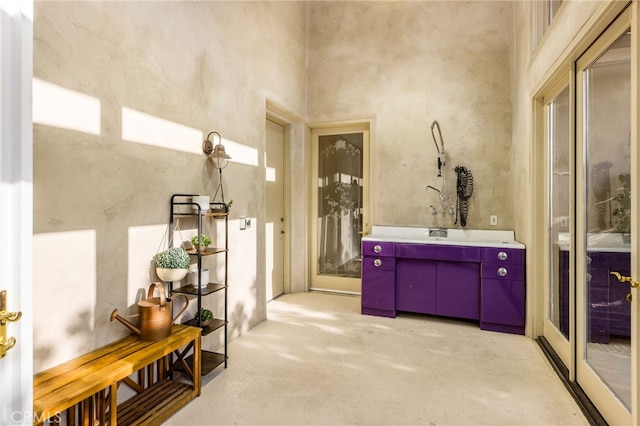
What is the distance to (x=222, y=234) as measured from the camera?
116 inches

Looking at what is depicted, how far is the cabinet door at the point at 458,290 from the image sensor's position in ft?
A: 11.4

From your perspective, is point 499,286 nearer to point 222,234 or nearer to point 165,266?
point 222,234

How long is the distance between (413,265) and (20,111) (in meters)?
3.39

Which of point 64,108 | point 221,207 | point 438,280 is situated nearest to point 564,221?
point 438,280

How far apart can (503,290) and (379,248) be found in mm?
1242

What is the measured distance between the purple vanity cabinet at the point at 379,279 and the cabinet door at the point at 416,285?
76mm

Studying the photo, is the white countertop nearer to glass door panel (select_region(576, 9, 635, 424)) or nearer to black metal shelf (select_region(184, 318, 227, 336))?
glass door panel (select_region(576, 9, 635, 424))

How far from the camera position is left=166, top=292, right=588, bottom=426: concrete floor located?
1991mm

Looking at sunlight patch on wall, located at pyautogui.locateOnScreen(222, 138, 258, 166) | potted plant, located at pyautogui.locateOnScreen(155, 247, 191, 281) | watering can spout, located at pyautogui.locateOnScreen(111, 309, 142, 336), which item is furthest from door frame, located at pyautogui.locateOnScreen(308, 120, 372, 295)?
watering can spout, located at pyautogui.locateOnScreen(111, 309, 142, 336)

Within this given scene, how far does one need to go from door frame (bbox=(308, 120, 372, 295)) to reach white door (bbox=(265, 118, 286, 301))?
0.40 m

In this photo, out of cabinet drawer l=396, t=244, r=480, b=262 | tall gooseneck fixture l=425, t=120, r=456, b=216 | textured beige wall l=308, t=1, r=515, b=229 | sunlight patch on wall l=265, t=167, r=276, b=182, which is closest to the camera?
cabinet drawer l=396, t=244, r=480, b=262

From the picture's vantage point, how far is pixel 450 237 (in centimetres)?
397

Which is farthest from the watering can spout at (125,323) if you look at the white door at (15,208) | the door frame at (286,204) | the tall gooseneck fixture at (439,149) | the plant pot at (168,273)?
the tall gooseneck fixture at (439,149)

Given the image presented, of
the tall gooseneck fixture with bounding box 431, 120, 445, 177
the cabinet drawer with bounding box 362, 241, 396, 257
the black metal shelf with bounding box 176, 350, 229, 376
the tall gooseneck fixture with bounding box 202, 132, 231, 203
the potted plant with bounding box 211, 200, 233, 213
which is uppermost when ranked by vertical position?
the tall gooseneck fixture with bounding box 431, 120, 445, 177
